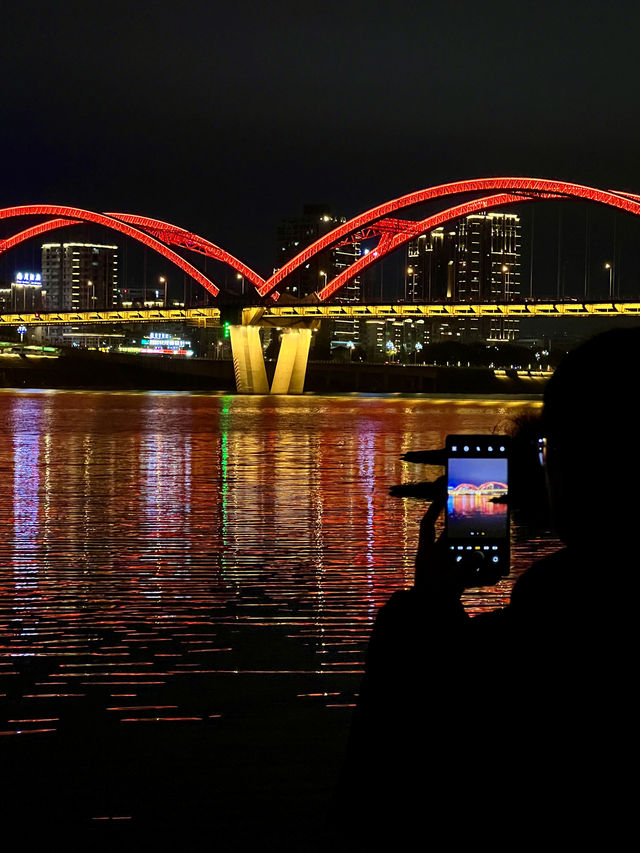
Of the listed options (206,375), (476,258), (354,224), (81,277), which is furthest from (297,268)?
(81,277)

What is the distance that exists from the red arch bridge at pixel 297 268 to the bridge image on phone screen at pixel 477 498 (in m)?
75.6

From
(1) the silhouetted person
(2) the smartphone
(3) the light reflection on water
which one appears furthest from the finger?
(3) the light reflection on water

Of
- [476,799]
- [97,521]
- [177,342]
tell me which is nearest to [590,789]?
[476,799]

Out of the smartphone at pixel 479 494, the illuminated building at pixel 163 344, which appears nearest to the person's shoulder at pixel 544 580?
the smartphone at pixel 479 494

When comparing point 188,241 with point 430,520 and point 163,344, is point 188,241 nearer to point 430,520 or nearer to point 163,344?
point 163,344

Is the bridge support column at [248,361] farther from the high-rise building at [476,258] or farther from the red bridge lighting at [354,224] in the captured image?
the high-rise building at [476,258]

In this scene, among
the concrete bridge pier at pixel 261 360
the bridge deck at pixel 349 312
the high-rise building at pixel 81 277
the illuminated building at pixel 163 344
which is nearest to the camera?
the bridge deck at pixel 349 312

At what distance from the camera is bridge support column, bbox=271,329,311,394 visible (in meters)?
90.2

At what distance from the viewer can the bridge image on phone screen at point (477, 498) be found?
302 centimetres

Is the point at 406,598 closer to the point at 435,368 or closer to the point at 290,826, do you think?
the point at 290,826

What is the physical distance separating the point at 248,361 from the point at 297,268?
846cm

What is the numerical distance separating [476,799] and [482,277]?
14735 centimetres

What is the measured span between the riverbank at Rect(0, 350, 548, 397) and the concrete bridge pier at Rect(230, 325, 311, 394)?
2071 cm

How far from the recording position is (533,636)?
187cm
